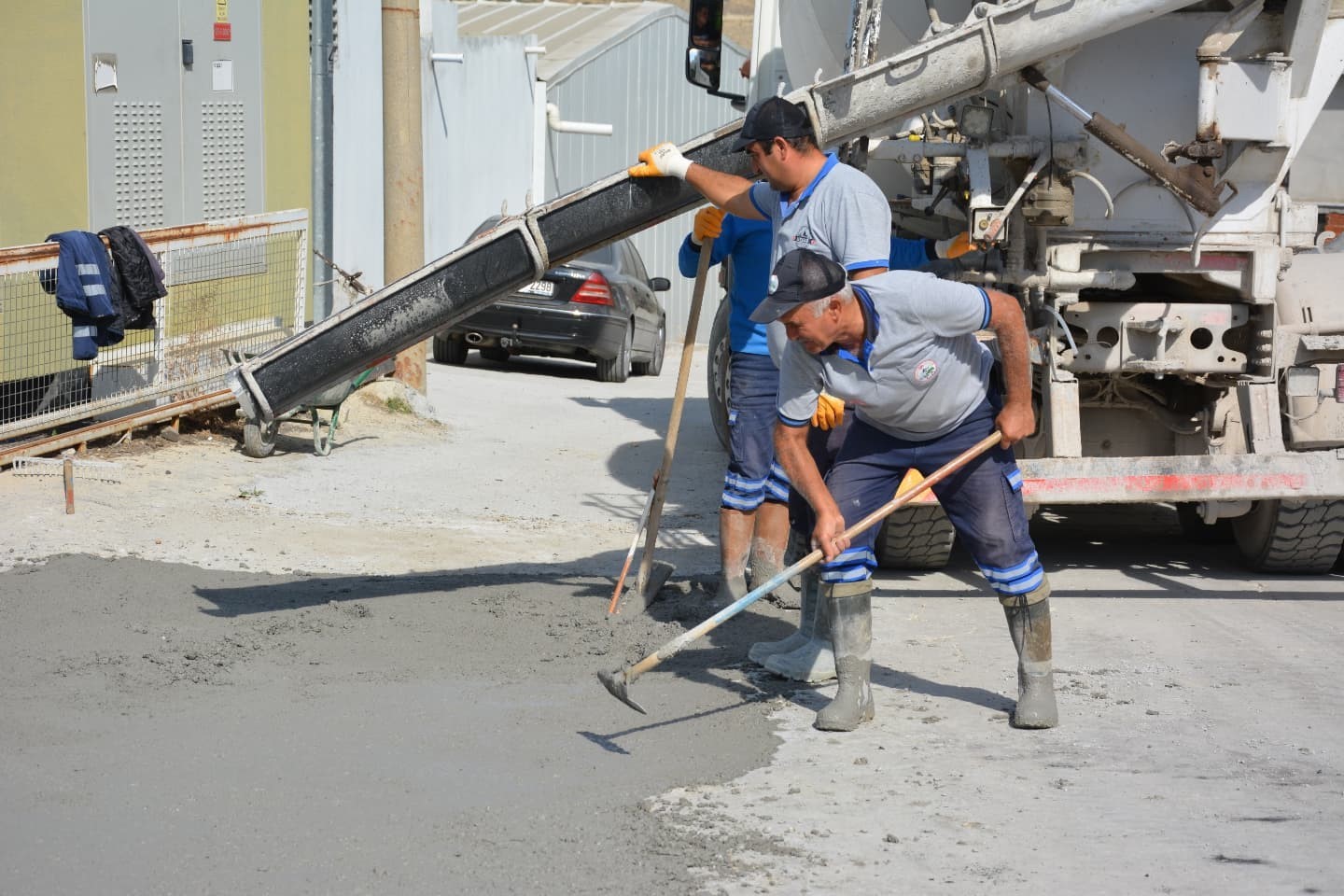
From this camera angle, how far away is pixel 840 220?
5.43 meters

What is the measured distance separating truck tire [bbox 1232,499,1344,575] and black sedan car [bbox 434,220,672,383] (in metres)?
7.25

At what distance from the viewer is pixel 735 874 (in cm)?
384

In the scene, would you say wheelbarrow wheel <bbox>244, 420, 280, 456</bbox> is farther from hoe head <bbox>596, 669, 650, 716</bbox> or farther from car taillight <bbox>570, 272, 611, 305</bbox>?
car taillight <bbox>570, 272, 611, 305</bbox>

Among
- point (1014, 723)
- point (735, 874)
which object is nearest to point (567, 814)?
point (735, 874)

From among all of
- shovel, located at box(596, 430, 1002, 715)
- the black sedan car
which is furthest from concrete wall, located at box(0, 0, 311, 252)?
shovel, located at box(596, 430, 1002, 715)

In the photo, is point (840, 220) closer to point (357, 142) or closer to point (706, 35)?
point (706, 35)

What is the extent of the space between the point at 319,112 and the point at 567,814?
9.69m

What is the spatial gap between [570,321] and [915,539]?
7.82 meters

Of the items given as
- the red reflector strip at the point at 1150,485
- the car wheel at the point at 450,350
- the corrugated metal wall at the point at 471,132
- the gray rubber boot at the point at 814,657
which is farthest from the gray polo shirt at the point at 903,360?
the corrugated metal wall at the point at 471,132

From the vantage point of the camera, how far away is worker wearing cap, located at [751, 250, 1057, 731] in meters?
4.80

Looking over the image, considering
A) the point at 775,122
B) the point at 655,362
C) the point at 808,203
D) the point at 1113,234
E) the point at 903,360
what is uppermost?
the point at 775,122

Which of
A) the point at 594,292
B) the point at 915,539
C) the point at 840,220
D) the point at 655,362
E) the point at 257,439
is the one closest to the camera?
the point at 840,220

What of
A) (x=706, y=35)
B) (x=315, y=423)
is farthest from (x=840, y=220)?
(x=315, y=423)

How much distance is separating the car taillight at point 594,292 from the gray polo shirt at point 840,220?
30.0 ft
